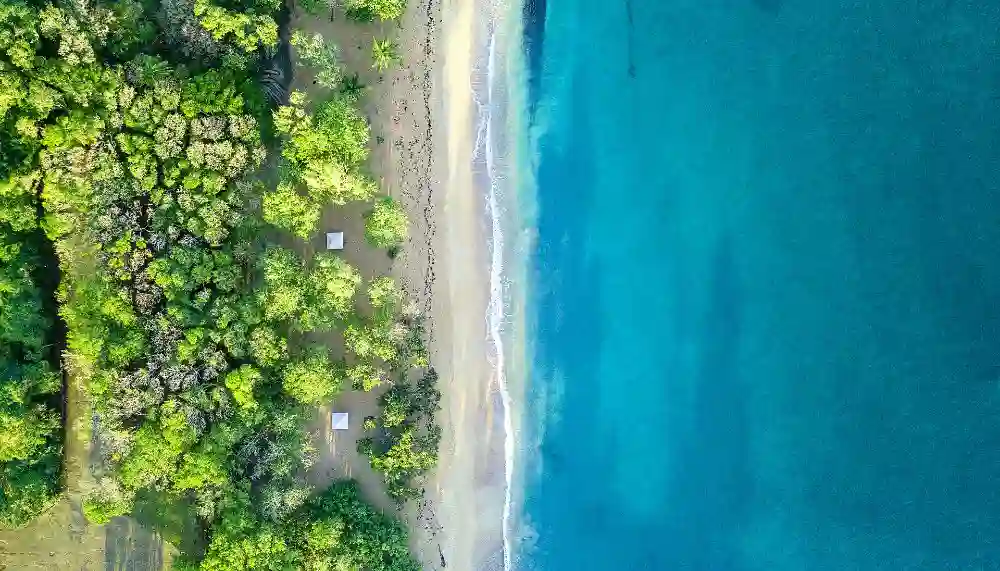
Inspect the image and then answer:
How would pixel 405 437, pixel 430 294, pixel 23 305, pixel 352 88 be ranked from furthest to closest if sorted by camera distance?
pixel 430 294 → pixel 352 88 → pixel 405 437 → pixel 23 305

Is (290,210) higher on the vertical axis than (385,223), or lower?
higher

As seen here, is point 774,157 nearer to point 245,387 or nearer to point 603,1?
point 603,1

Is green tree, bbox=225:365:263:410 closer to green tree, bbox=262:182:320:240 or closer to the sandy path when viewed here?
the sandy path

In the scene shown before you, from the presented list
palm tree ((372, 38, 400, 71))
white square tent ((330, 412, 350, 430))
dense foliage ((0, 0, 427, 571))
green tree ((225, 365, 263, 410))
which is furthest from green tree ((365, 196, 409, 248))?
white square tent ((330, 412, 350, 430))

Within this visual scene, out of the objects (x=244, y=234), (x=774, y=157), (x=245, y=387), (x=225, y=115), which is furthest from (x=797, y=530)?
(x=225, y=115)

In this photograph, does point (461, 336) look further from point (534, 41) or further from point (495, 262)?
point (534, 41)

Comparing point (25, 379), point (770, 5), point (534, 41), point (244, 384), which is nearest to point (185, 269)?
point (244, 384)
